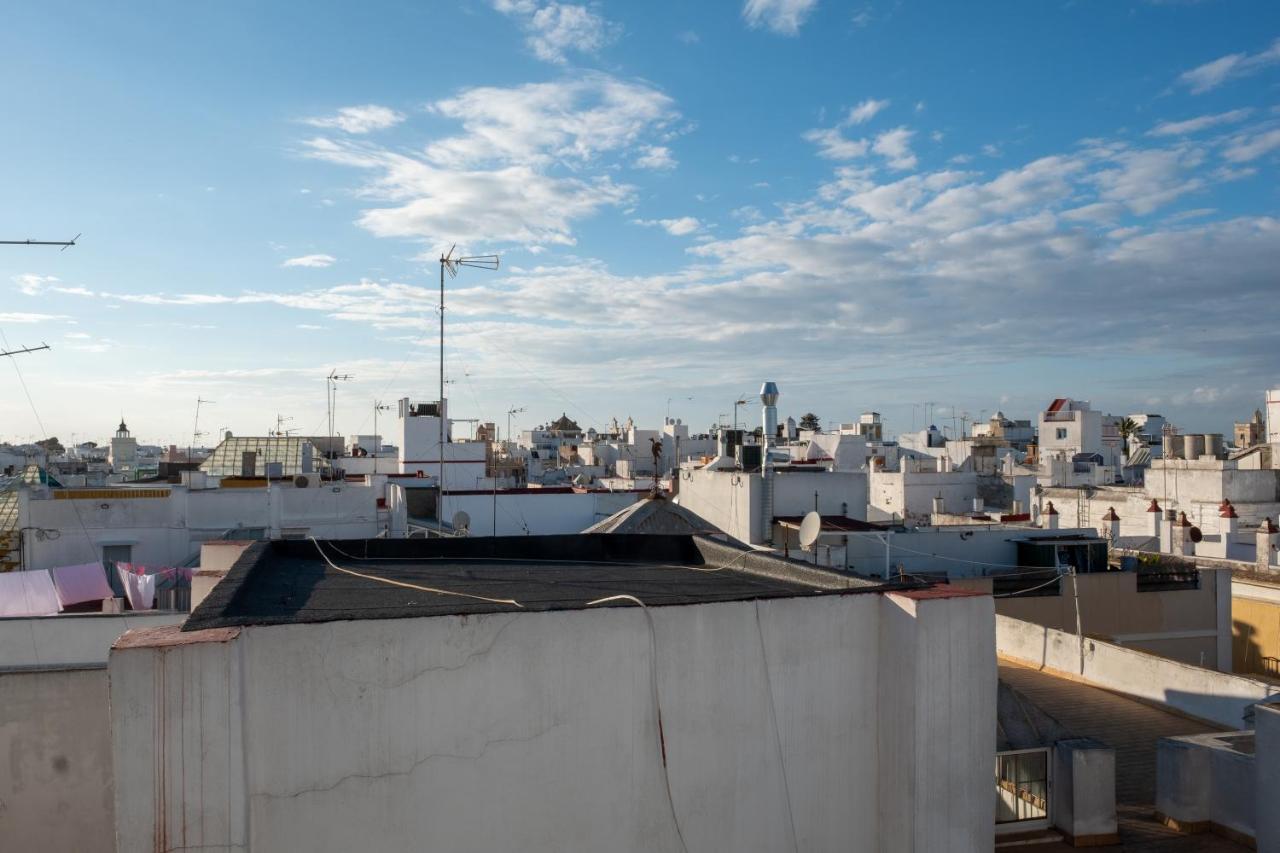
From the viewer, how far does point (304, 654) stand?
532 cm

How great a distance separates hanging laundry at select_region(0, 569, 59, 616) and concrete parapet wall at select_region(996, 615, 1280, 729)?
48.0 ft

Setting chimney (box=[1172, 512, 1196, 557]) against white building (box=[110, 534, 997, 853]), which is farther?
chimney (box=[1172, 512, 1196, 557])

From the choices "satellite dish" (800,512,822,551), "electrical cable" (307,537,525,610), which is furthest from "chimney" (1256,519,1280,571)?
"electrical cable" (307,537,525,610)

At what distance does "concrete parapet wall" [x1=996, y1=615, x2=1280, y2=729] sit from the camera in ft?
40.0

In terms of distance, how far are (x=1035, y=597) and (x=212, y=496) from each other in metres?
18.2

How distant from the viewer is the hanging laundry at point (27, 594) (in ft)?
45.4

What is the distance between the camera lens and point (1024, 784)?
9.88 m

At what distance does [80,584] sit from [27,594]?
5.35ft

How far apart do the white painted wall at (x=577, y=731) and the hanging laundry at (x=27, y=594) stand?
11176 millimetres

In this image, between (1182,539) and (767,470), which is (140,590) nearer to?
(767,470)

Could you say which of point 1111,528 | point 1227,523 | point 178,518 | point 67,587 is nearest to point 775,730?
point 67,587

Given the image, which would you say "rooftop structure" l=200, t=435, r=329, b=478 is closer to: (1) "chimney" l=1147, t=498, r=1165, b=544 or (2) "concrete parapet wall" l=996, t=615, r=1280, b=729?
(2) "concrete parapet wall" l=996, t=615, r=1280, b=729

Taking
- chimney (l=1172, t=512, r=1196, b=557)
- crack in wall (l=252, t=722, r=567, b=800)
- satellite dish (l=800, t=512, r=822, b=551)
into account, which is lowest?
chimney (l=1172, t=512, r=1196, b=557)

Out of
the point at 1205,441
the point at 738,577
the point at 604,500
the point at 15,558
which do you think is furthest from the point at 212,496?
the point at 1205,441
